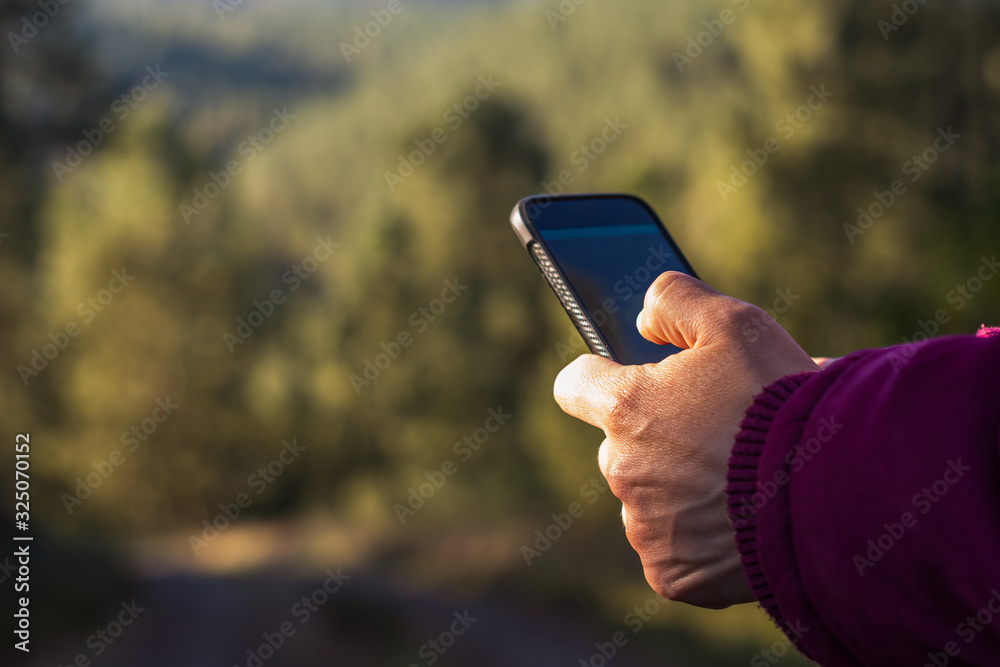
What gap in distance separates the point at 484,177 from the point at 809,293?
6.16 metres

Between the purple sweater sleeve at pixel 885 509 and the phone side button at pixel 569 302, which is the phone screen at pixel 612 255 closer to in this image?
the phone side button at pixel 569 302

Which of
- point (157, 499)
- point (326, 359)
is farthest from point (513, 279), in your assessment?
point (157, 499)

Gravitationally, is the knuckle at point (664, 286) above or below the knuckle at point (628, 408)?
above

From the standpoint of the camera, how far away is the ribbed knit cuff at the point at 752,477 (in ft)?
3.34

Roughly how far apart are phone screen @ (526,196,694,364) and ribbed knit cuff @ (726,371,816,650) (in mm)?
442

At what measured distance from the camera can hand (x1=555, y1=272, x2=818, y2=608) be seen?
1.11 m

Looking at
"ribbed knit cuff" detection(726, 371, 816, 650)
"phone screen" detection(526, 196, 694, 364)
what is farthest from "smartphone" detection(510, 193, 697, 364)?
"ribbed knit cuff" detection(726, 371, 816, 650)

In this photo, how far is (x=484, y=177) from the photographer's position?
1420 cm

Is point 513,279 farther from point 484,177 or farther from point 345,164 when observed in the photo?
point 345,164

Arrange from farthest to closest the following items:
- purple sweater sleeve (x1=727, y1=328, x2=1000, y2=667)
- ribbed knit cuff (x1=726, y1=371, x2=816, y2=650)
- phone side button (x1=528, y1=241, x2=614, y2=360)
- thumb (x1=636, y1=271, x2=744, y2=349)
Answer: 1. phone side button (x1=528, y1=241, x2=614, y2=360)
2. thumb (x1=636, y1=271, x2=744, y2=349)
3. ribbed knit cuff (x1=726, y1=371, x2=816, y2=650)
4. purple sweater sleeve (x1=727, y1=328, x2=1000, y2=667)

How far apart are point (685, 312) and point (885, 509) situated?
0.41 m

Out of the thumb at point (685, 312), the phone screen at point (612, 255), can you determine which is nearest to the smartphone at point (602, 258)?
the phone screen at point (612, 255)

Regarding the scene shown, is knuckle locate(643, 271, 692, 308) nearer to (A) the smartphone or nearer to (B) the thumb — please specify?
(B) the thumb

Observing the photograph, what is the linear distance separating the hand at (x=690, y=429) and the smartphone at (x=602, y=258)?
249mm
